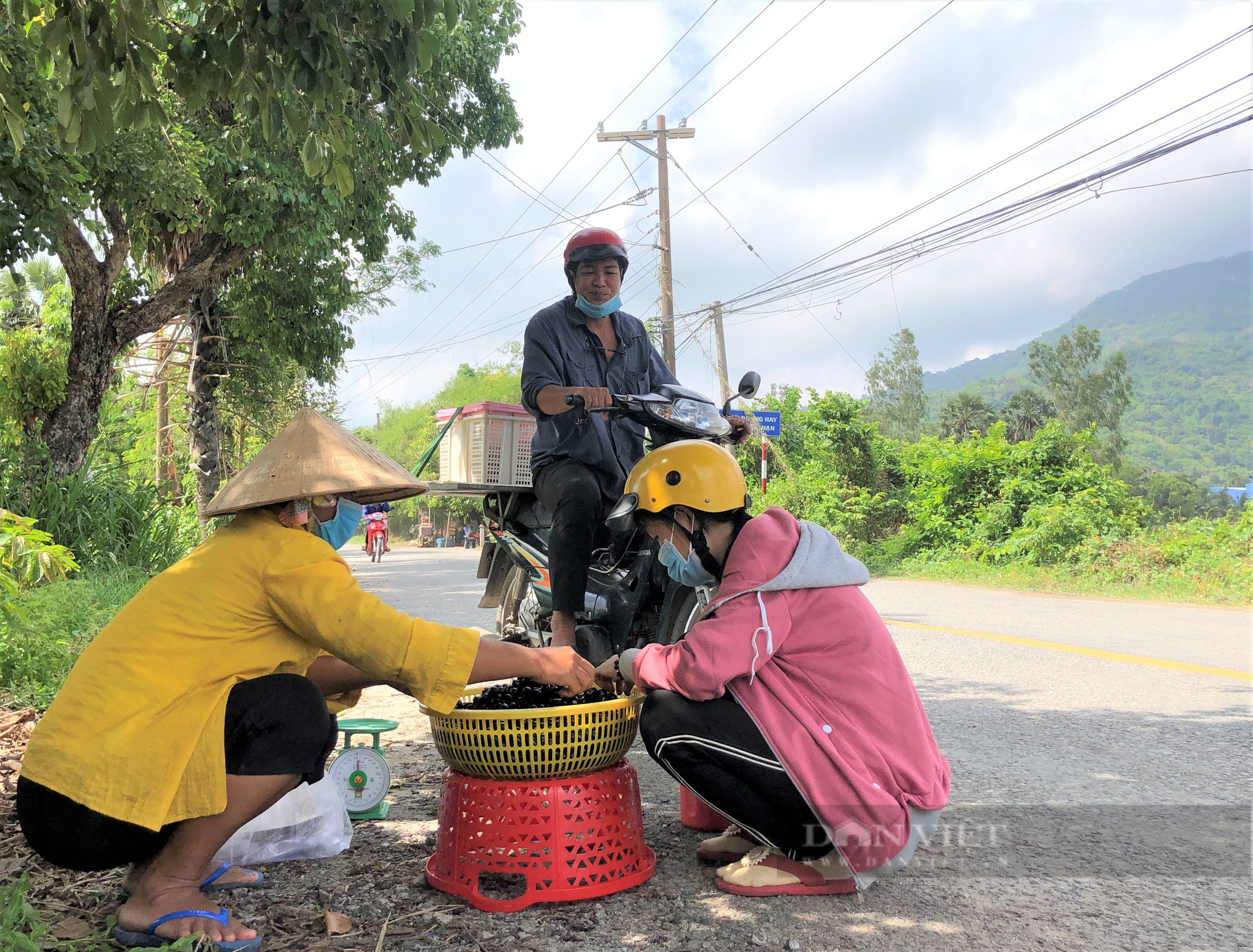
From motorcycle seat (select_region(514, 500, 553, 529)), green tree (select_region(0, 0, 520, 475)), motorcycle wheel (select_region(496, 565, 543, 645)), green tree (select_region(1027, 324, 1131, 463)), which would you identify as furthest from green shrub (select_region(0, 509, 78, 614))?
green tree (select_region(1027, 324, 1131, 463))

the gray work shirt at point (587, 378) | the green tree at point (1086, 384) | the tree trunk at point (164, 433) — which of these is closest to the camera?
the gray work shirt at point (587, 378)

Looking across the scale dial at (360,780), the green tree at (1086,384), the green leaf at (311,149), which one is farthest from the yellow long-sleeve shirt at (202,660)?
the green tree at (1086,384)

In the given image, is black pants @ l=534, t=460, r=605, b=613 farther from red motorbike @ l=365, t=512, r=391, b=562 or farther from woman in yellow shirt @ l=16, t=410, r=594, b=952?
red motorbike @ l=365, t=512, r=391, b=562

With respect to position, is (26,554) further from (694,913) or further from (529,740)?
(694,913)

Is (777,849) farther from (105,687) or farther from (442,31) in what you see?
(442,31)

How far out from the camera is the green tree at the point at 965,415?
1884 inches

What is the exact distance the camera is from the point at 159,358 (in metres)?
16.1

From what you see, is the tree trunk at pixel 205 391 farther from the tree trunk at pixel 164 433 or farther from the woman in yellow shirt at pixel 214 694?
the woman in yellow shirt at pixel 214 694

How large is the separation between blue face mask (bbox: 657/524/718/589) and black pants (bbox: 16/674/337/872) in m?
1.18

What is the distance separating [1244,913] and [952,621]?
7.21m

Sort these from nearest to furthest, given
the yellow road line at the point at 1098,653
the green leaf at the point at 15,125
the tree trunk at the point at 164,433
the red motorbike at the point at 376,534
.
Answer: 1. the green leaf at the point at 15,125
2. the yellow road line at the point at 1098,653
3. the tree trunk at the point at 164,433
4. the red motorbike at the point at 376,534

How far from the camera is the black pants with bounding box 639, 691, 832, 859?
263 cm

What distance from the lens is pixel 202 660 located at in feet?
8.02

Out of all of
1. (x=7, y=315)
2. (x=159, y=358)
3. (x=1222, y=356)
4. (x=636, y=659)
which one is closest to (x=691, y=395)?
(x=636, y=659)
